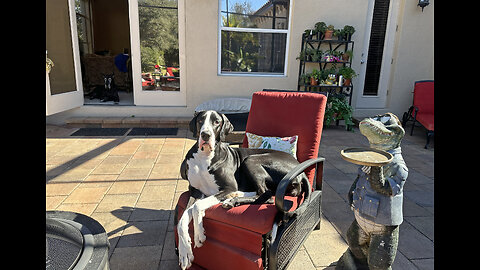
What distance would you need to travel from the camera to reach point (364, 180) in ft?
4.80

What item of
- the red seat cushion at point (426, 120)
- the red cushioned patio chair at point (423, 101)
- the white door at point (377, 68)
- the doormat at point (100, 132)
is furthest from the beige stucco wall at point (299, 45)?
the doormat at point (100, 132)

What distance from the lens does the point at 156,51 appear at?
5.96 m

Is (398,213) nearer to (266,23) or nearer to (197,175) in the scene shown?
(197,175)

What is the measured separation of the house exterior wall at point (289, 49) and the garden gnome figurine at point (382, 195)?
4.82 meters

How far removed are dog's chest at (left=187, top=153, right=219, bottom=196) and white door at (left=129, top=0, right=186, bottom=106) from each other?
4.43 meters

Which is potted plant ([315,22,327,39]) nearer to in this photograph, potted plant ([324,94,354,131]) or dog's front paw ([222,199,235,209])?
potted plant ([324,94,354,131])

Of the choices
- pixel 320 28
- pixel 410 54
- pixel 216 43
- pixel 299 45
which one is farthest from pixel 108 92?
pixel 410 54

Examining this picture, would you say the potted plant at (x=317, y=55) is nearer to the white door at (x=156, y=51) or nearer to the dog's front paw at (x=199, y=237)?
the white door at (x=156, y=51)

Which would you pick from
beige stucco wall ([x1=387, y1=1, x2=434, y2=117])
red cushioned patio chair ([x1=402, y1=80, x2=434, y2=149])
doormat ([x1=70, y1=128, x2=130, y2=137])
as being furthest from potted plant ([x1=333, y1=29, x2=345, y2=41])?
doormat ([x1=70, y1=128, x2=130, y2=137])

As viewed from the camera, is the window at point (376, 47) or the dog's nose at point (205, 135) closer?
the dog's nose at point (205, 135)

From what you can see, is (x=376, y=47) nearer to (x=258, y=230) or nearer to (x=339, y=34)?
(x=339, y=34)

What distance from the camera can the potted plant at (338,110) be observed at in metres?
5.72
